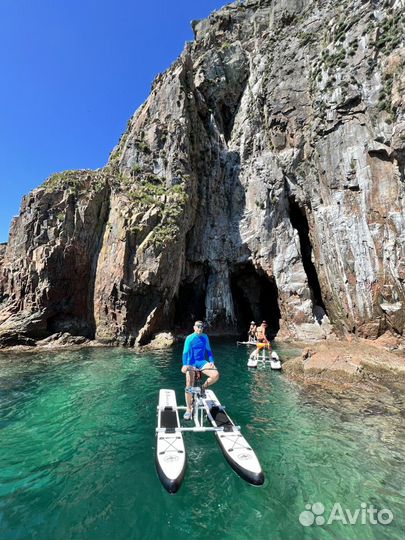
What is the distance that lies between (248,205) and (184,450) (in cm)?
2997

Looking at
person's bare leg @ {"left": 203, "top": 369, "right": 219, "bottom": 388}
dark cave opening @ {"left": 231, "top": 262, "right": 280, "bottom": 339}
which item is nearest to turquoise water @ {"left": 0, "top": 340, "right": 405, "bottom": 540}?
person's bare leg @ {"left": 203, "top": 369, "right": 219, "bottom": 388}

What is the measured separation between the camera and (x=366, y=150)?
23.9 m

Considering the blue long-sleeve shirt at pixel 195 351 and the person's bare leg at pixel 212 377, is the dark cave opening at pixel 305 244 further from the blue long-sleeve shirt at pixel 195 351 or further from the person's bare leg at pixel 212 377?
the person's bare leg at pixel 212 377

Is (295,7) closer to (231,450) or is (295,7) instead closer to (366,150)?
(366,150)

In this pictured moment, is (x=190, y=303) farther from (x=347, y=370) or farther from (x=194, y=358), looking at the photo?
(x=194, y=358)

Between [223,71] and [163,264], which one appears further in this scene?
[223,71]

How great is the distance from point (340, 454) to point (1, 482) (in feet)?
24.9

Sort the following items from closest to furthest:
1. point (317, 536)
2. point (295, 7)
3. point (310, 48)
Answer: point (317, 536) → point (310, 48) → point (295, 7)

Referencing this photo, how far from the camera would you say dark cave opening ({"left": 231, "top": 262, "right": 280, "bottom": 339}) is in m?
34.4

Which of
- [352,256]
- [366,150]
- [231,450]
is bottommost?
[231,450]

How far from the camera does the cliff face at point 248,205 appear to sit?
2344 centimetres

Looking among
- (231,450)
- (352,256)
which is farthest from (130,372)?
(352,256)

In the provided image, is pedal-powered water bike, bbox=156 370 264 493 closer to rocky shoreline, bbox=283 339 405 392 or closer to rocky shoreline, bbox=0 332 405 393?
rocky shoreline, bbox=0 332 405 393

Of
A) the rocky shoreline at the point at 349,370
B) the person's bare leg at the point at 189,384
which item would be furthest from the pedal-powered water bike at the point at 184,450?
the rocky shoreline at the point at 349,370
